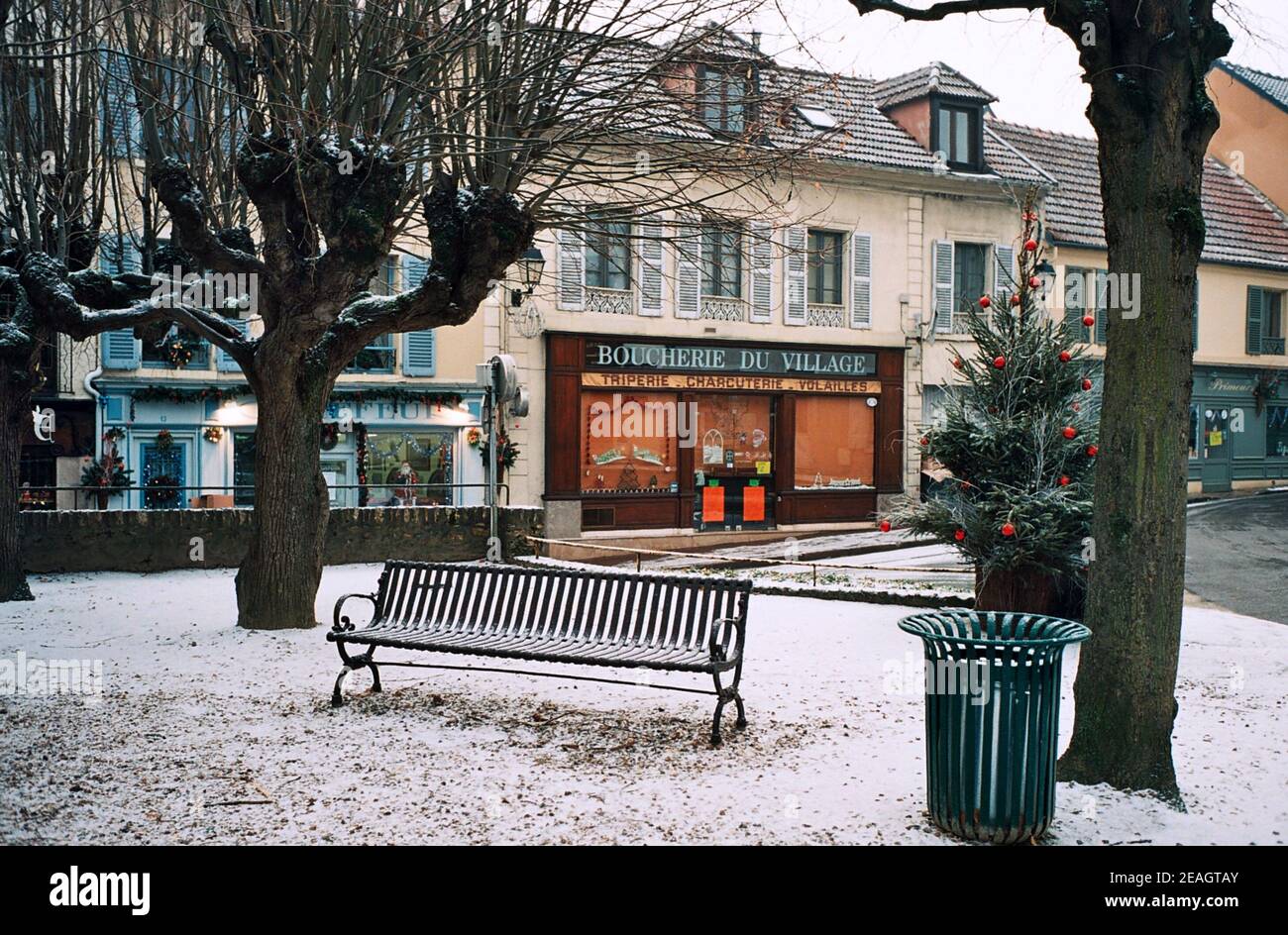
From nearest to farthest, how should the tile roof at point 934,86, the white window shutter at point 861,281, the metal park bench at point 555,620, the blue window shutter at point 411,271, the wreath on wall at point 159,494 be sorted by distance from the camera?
the metal park bench at point 555,620 < the wreath on wall at point 159,494 < the blue window shutter at point 411,271 < the white window shutter at point 861,281 < the tile roof at point 934,86

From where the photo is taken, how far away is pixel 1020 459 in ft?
35.8

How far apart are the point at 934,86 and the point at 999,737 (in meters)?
23.4

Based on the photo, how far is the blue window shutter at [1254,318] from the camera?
101ft

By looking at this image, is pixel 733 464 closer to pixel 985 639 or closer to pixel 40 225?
pixel 40 225

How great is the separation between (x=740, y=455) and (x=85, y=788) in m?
19.0

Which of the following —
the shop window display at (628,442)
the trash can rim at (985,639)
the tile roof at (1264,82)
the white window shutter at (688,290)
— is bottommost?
the trash can rim at (985,639)

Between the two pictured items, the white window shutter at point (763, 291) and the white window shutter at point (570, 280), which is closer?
the white window shutter at point (570, 280)

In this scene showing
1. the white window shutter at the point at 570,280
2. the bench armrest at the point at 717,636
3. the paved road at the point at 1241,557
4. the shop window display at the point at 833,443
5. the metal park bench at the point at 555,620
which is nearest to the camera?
the bench armrest at the point at 717,636

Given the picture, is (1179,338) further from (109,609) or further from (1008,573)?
(109,609)

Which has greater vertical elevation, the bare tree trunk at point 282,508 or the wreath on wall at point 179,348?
the wreath on wall at point 179,348

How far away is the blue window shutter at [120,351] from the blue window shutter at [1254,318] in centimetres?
2678

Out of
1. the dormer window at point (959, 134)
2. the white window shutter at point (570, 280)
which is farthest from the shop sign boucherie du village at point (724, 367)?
the dormer window at point (959, 134)

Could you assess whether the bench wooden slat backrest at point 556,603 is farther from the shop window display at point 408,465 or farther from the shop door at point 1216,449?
the shop door at point 1216,449

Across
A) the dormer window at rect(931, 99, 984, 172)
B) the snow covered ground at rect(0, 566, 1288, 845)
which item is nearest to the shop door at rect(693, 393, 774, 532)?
the dormer window at rect(931, 99, 984, 172)
